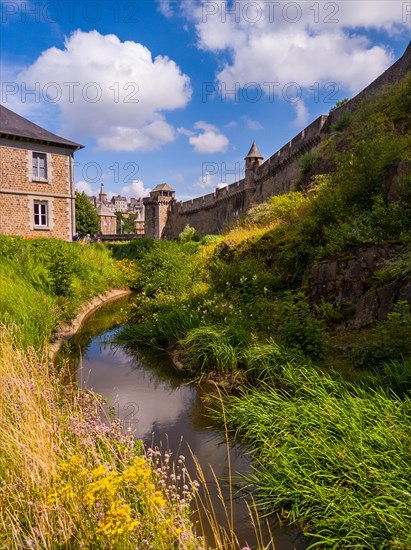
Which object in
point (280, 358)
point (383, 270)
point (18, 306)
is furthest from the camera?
point (18, 306)

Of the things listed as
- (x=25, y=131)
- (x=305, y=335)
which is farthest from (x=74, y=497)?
(x=25, y=131)

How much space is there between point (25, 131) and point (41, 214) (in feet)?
15.7

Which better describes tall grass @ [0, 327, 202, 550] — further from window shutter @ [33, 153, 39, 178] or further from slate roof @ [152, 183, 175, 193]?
slate roof @ [152, 183, 175, 193]

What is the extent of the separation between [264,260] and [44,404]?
25.2 ft

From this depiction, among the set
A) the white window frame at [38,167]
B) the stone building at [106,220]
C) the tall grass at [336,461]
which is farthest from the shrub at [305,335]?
the stone building at [106,220]

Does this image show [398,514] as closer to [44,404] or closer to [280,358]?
[280,358]

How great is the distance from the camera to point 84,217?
51844 mm

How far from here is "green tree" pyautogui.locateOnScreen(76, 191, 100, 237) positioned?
51.3m

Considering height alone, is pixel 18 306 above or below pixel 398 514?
above

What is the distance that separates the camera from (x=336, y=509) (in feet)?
9.89

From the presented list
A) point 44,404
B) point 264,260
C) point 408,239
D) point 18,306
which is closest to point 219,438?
point 44,404

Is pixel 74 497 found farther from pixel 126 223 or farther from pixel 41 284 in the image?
pixel 126 223

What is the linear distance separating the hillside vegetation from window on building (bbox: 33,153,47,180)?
497 inches

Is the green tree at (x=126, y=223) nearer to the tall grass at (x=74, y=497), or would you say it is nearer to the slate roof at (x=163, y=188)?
the slate roof at (x=163, y=188)
